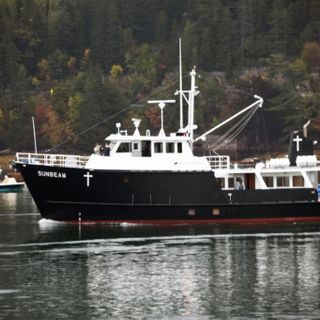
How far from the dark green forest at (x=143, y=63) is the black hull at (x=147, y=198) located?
71.7m

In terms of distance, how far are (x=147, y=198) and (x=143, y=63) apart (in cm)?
10180

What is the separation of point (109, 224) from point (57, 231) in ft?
10.1

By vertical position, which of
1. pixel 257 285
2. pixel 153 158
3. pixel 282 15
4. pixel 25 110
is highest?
pixel 282 15

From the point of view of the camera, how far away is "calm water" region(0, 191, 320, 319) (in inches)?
1608

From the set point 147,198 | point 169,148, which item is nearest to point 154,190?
point 147,198

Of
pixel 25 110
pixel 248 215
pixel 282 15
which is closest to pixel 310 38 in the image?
pixel 282 15

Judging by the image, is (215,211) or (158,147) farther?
(215,211)

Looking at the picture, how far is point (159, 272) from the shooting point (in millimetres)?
47719

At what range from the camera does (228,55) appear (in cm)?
15750

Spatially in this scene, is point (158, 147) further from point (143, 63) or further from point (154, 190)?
point (143, 63)

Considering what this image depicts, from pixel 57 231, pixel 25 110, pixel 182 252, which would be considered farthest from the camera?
pixel 25 110

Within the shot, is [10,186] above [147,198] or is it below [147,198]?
above

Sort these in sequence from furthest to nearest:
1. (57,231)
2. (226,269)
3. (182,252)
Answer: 1. (57,231)
2. (182,252)
3. (226,269)

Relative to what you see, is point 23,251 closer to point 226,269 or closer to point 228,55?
point 226,269
